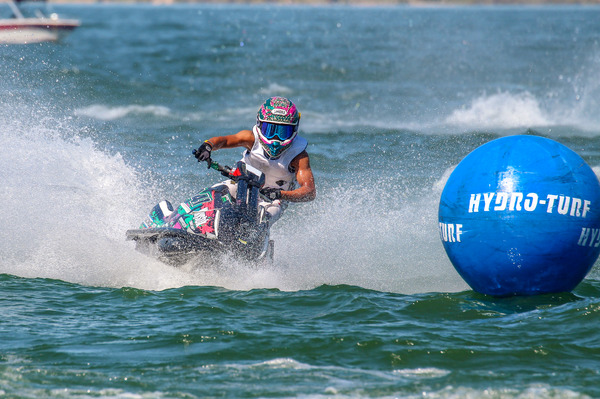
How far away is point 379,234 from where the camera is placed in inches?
392

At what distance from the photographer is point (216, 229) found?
7.97 metres

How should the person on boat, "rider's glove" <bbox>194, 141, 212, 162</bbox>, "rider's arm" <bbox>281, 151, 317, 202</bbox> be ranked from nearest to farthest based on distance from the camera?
"rider's glove" <bbox>194, 141, 212, 162</bbox>
"rider's arm" <bbox>281, 151, 317, 202</bbox>
the person on boat

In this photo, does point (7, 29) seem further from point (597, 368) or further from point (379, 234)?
point (597, 368)

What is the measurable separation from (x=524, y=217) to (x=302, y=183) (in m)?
2.56

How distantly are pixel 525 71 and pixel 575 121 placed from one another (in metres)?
12.9

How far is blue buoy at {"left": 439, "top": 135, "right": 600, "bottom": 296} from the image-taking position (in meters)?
6.60

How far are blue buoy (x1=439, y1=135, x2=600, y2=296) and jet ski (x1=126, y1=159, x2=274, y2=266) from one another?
6.63 feet

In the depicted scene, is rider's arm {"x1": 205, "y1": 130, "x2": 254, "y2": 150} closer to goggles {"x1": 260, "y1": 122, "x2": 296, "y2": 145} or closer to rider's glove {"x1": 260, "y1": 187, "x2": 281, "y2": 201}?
goggles {"x1": 260, "y1": 122, "x2": 296, "y2": 145}

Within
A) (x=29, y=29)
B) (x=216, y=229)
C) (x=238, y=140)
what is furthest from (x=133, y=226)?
(x=29, y=29)

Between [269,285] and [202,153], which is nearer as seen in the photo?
[202,153]

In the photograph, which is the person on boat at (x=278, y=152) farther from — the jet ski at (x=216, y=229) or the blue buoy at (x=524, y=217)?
the blue buoy at (x=524, y=217)

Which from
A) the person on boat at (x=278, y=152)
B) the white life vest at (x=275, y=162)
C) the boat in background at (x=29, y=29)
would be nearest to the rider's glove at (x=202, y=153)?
the person on boat at (x=278, y=152)

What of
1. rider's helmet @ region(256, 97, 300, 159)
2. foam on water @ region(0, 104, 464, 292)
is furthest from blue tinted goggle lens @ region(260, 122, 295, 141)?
foam on water @ region(0, 104, 464, 292)

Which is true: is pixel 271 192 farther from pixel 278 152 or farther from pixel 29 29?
pixel 29 29
